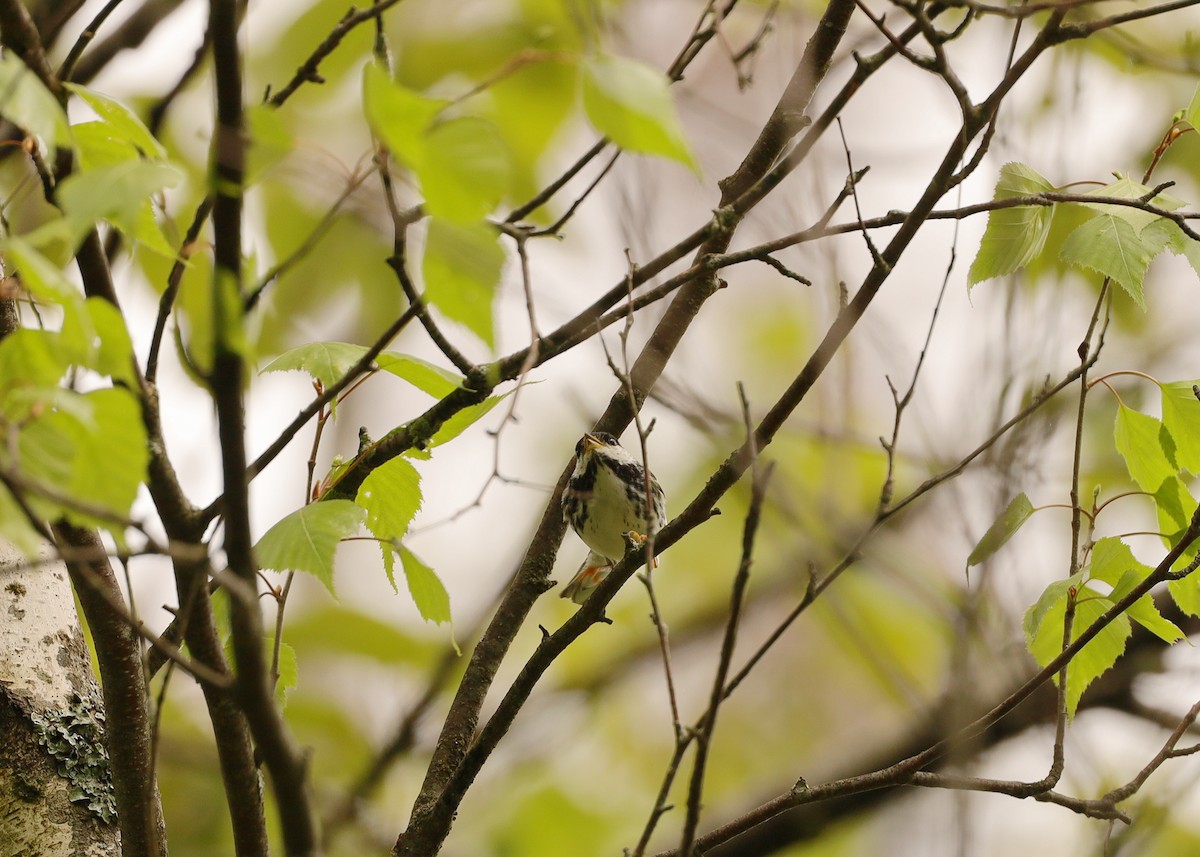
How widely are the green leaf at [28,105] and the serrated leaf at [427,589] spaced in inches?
23.9

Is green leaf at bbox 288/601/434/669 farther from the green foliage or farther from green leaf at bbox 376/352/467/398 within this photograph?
the green foliage

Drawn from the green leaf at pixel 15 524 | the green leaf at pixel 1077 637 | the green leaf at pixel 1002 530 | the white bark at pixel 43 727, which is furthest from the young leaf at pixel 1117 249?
the white bark at pixel 43 727

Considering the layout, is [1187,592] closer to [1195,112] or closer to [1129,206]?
[1129,206]

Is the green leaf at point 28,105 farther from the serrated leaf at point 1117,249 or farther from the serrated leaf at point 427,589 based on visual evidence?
the serrated leaf at point 1117,249

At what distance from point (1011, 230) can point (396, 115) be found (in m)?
0.96

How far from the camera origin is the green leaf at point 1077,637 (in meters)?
1.51

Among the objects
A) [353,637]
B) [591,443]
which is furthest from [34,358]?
[353,637]

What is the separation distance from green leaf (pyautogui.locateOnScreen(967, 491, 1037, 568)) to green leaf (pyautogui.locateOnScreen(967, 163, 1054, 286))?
310mm

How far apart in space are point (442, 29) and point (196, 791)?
7.90 ft

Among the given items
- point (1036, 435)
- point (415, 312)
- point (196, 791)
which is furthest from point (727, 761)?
point (415, 312)

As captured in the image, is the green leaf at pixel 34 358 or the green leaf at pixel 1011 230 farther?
the green leaf at pixel 1011 230

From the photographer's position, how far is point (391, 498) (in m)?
1.52

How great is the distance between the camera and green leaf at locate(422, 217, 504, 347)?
39.4 inches

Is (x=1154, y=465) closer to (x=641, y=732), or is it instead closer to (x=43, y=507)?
(x=43, y=507)
